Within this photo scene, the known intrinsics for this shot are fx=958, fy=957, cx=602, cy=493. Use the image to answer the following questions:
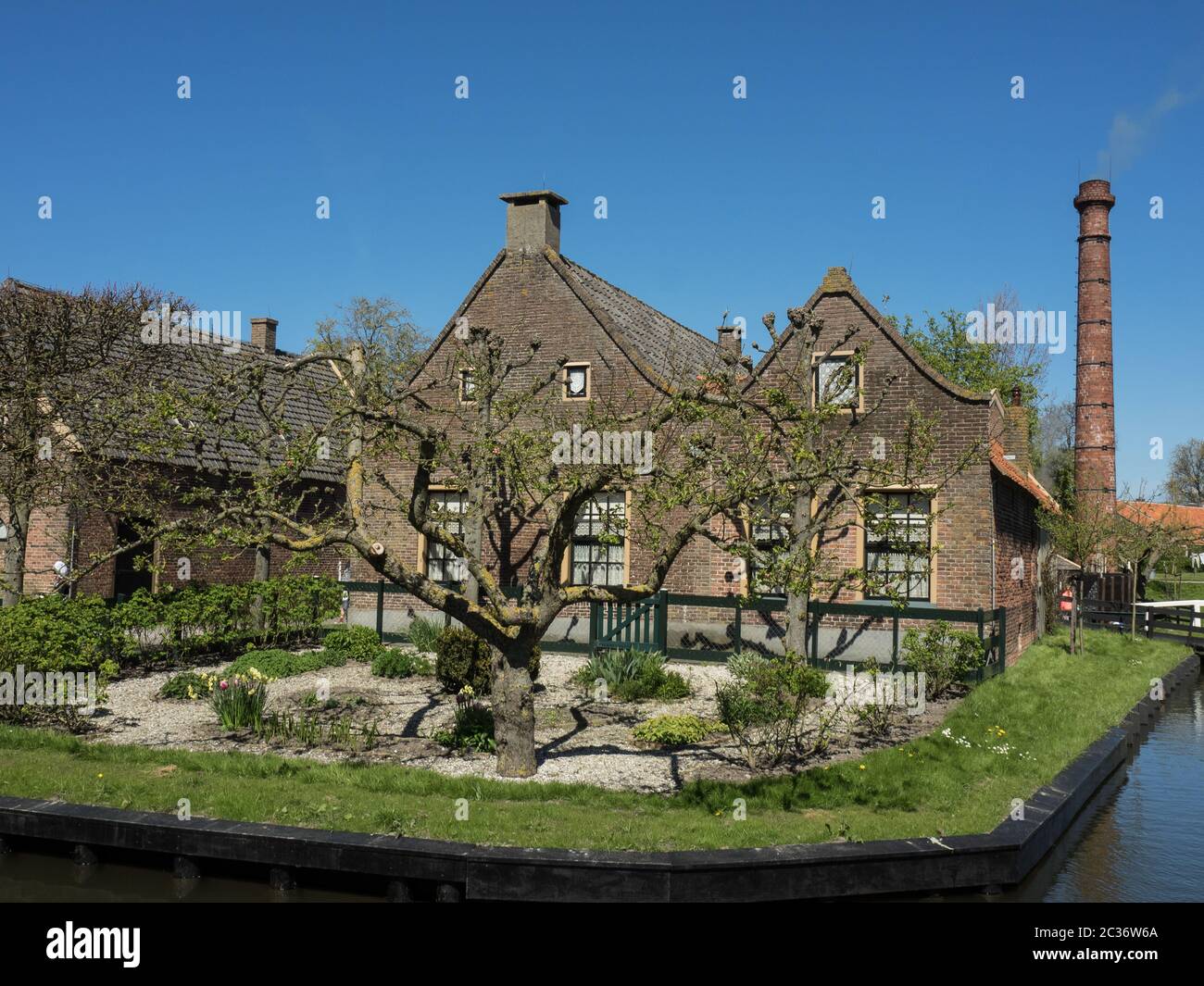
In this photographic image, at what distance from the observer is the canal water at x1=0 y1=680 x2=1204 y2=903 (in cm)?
806

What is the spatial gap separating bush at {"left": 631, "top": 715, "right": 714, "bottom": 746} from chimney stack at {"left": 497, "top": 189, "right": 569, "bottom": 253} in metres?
13.5

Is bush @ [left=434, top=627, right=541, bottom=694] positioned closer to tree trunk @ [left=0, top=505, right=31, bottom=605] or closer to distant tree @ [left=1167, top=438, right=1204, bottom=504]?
tree trunk @ [left=0, top=505, right=31, bottom=605]

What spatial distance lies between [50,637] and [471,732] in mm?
5964

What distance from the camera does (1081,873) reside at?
8.99 meters

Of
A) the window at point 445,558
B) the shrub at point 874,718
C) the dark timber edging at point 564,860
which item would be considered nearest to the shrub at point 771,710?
the shrub at point 874,718

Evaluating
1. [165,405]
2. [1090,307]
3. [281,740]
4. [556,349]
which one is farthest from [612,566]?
[1090,307]

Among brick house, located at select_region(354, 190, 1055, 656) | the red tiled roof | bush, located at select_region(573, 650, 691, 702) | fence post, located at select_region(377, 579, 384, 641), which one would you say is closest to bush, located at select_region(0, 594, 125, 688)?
fence post, located at select_region(377, 579, 384, 641)

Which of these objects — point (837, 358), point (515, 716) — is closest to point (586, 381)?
point (837, 358)

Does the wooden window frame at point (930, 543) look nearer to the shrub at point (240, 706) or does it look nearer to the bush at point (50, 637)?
the shrub at point (240, 706)

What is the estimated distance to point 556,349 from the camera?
2162 cm

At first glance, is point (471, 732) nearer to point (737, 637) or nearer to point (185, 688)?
point (185, 688)

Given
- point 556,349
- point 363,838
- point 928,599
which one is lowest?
point 363,838
